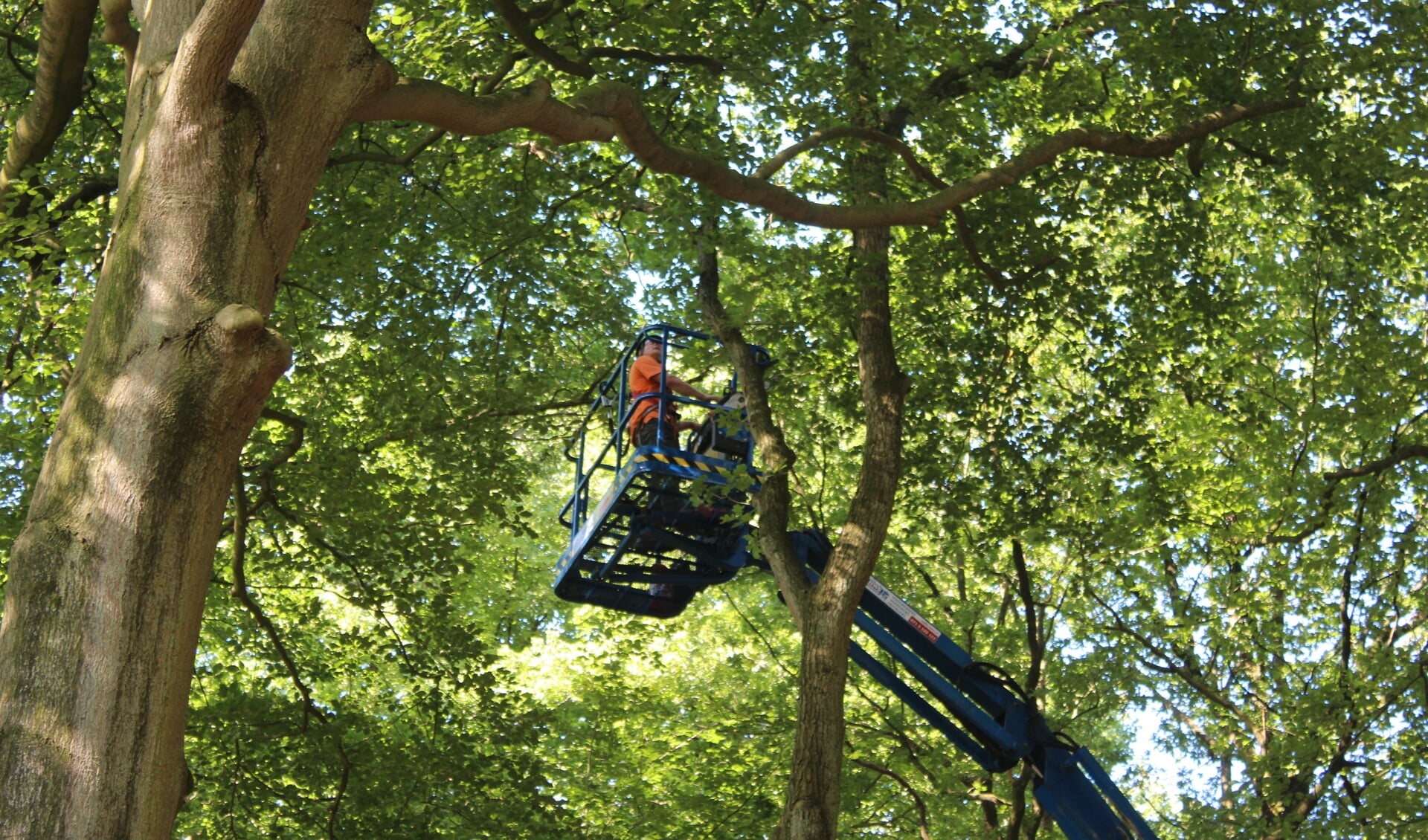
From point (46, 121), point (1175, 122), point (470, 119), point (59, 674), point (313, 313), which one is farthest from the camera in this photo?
point (313, 313)

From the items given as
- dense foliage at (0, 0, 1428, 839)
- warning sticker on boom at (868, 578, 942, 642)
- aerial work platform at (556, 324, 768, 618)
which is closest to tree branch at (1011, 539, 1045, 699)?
dense foliage at (0, 0, 1428, 839)

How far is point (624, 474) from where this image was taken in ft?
33.8

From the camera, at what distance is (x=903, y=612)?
1127 cm

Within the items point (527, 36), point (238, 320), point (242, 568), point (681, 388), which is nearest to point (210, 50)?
point (238, 320)

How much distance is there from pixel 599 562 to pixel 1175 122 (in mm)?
5935

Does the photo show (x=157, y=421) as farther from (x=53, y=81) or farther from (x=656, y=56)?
(x=656, y=56)

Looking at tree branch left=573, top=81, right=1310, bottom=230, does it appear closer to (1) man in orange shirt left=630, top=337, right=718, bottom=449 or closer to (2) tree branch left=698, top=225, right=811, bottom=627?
(2) tree branch left=698, top=225, right=811, bottom=627

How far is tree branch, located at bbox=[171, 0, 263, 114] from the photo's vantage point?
4551 millimetres

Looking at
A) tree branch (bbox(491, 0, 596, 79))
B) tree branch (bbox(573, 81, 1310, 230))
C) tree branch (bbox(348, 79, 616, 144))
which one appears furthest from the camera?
tree branch (bbox(491, 0, 596, 79))

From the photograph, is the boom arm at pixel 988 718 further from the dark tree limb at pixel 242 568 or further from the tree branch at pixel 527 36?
the tree branch at pixel 527 36

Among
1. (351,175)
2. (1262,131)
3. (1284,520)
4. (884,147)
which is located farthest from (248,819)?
(1262,131)

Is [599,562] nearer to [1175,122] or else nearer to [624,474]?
[624,474]

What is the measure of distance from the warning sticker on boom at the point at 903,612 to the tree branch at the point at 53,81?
6.80 m

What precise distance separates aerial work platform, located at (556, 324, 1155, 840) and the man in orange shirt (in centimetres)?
7
